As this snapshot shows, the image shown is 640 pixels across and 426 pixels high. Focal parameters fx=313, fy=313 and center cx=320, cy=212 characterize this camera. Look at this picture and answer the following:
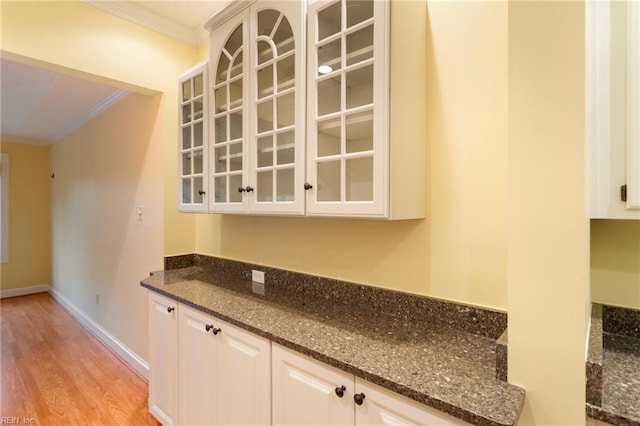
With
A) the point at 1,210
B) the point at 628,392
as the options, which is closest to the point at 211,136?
the point at 628,392

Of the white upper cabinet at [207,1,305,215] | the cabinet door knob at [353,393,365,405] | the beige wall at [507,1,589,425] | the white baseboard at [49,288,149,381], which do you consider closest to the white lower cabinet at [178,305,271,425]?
the cabinet door knob at [353,393,365,405]

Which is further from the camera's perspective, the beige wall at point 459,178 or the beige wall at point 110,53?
the beige wall at point 110,53

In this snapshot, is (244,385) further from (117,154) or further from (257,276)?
(117,154)

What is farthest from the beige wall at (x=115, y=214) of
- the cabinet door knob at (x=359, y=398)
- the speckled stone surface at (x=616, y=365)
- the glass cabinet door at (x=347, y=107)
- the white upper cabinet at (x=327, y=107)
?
the speckled stone surface at (x=616, y=365)

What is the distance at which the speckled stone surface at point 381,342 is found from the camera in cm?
78

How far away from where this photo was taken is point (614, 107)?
2.99 feet

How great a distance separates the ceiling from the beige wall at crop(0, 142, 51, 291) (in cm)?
41

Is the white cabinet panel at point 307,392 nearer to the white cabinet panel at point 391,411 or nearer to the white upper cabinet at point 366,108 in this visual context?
the white cabinet panel at point 391,411

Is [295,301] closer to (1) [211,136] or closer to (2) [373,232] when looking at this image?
(2) [373,232]

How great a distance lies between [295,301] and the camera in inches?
61.4

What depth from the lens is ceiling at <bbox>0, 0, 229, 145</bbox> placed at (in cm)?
201

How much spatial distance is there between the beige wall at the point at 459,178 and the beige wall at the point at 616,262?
0.28 metres

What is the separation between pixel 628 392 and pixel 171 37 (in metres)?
2.92

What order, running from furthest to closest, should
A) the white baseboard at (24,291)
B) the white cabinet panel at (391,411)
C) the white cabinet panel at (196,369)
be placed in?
the white baseboard at (24,291) → the white cabinet panel at (196,369) → the white cabinet panel at (391,411)
